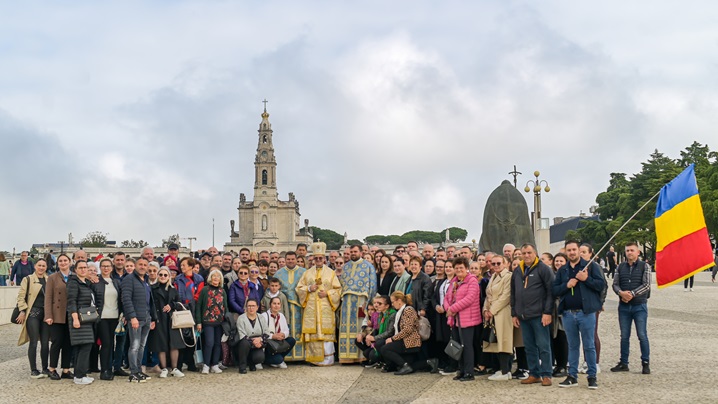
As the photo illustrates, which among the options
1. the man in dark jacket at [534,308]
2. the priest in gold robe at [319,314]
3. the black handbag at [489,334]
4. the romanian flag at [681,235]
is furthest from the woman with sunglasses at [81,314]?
the romanian flag at [681,235]

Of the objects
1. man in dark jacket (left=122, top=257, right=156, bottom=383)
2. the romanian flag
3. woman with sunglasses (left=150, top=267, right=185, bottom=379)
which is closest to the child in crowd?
woman with sunglasses (left=150, top=267, right=185, bottom=379)

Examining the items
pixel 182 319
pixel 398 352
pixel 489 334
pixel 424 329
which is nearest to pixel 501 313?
pixel 489 334

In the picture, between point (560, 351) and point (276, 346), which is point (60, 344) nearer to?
point (276, 346)

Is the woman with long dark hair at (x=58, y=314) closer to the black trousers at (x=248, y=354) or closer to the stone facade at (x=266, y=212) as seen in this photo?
the black trousers at (x=248, y=354)

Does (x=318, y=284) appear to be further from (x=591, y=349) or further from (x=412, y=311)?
(x=591, y=349)

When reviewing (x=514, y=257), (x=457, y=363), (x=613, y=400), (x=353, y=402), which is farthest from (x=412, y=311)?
(x=613, y=400)

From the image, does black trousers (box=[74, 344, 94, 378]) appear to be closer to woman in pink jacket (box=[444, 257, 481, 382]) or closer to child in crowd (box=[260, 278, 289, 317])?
child in crowd (box=[260, 278, 289, 317])

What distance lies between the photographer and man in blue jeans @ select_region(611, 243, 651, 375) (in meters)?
10.8

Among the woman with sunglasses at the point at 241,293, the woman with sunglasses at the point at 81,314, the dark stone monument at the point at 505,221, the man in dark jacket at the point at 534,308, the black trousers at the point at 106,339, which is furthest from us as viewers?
the dark stone monument at the point at 505,221

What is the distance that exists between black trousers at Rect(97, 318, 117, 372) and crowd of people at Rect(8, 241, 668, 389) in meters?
0.02

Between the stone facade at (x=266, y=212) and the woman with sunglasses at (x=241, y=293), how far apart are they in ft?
403

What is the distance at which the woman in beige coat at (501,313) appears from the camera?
10734 mm

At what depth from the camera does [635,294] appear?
10820 mm

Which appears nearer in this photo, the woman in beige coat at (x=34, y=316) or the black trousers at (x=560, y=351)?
the black trousers at (x=560, y=351)
